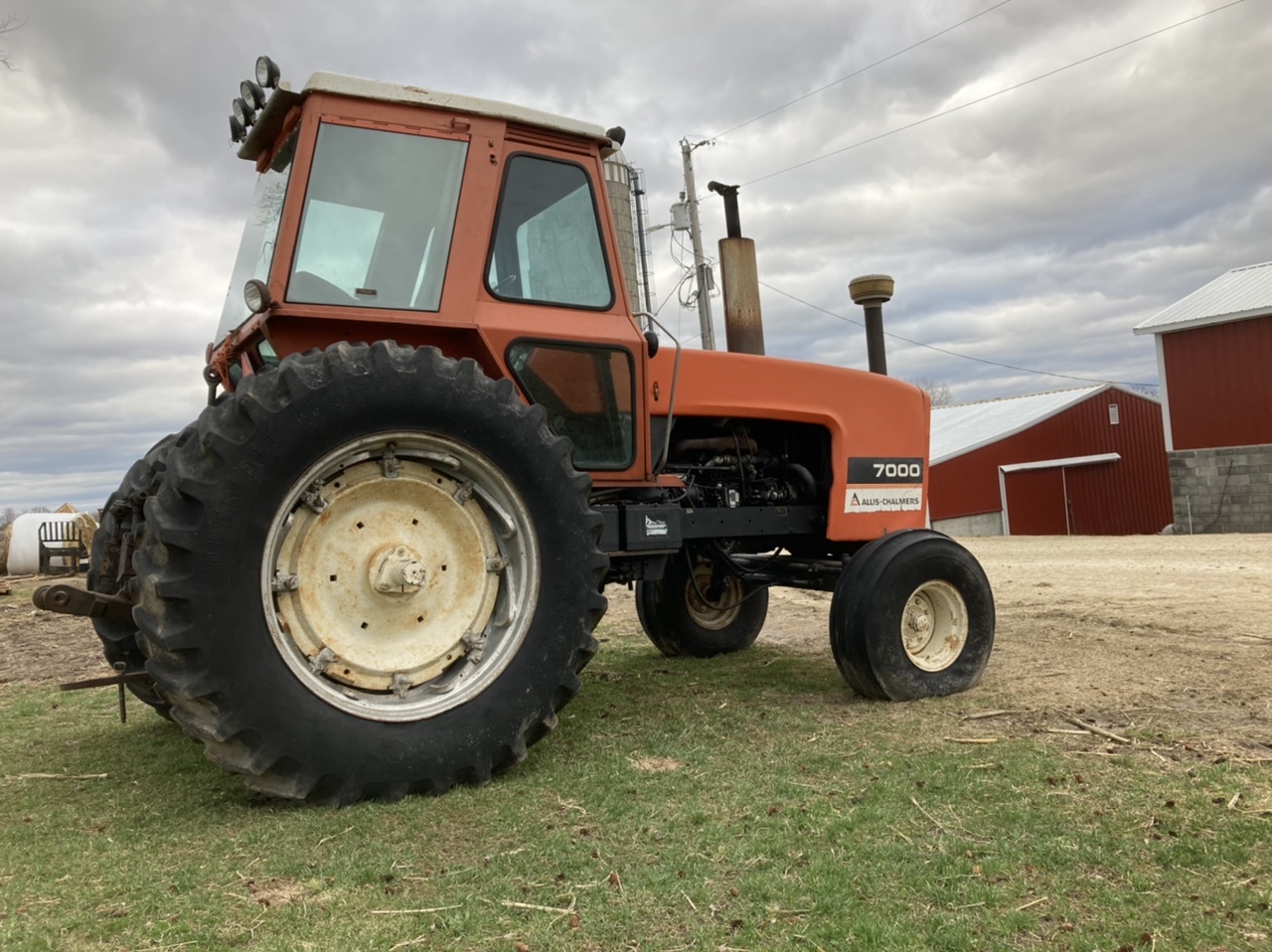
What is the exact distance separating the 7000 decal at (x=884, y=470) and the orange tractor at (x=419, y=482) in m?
0.54

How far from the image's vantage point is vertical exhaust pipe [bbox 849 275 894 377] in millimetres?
5590

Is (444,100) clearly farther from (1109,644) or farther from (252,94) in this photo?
(1109,644)

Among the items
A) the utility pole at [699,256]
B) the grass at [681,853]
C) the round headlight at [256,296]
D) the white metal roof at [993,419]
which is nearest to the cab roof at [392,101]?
the round headlight at [256,296]

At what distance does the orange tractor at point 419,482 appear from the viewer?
3.02m

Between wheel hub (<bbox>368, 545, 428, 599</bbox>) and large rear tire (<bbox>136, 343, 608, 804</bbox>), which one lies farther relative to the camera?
wheel hub (<bbox>368, 545, 428, 599</bbox>)

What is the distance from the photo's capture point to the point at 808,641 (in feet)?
22.5

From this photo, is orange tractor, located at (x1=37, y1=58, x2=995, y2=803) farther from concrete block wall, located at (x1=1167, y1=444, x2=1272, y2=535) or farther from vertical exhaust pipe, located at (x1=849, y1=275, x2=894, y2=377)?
concrete block wall, located at (x1=1167, y1=444, x2=1272, y2=535)

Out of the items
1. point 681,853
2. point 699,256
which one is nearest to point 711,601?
point 681,853

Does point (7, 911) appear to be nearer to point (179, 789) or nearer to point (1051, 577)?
point (179, 789)

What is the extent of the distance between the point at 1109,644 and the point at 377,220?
4.84 m

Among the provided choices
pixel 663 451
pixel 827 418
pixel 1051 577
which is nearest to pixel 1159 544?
pixel 1051 577

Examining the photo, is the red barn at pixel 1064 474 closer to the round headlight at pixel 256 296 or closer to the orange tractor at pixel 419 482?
the orange tractor at pixel 419 482

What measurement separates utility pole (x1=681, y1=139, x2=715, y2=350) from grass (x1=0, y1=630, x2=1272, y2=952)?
11.8m

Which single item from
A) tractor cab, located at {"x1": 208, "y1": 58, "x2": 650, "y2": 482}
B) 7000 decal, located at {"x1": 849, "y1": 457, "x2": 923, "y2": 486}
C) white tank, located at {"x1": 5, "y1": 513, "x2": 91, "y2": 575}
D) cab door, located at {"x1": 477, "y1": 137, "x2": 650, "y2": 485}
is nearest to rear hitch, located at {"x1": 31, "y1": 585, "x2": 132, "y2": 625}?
tractor cab, located at {"x1": 208, "y1": 58, "x2": 650, "y2": 482}
